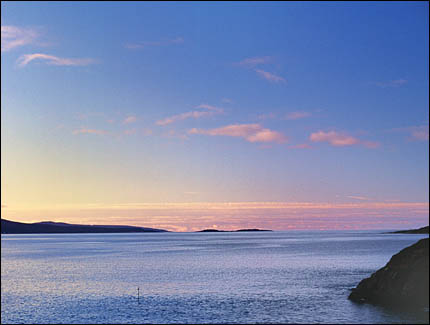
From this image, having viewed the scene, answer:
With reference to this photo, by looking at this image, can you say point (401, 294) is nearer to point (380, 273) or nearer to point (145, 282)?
point (380, 273)

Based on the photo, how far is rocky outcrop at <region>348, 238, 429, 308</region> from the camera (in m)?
55.4

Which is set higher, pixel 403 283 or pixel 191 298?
pixel 403 283

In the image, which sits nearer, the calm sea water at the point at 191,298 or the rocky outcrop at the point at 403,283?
the calm sea water at the point at 191,298

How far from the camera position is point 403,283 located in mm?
57875

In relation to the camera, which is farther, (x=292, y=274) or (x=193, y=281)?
(x=292, y=274)

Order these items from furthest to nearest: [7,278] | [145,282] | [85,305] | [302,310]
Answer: [7,278]
[145,282]
[85,305]
[302,310]

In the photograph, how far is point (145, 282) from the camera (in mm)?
85375

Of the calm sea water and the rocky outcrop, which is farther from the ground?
the rocky outcrop

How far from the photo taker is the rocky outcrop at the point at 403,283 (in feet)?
182

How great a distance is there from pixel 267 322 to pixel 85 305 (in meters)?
26.5

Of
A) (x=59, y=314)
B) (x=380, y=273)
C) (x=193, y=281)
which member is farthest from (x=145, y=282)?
(x=380, y=273)

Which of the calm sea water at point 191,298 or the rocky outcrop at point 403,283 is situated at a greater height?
the rocky outcrop at point 403,283

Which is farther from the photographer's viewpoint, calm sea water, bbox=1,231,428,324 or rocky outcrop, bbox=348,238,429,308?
rocky outcrop, bbox=348,238,429,308

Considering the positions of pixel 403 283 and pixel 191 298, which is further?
pixel 191 298
